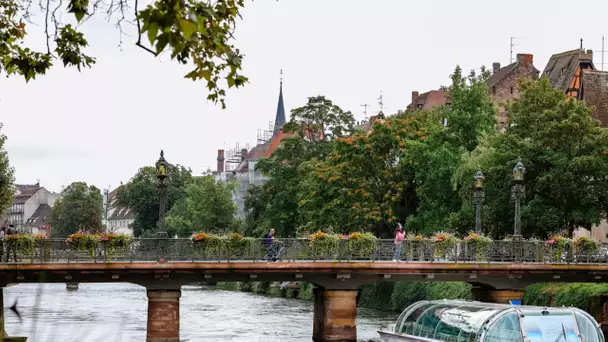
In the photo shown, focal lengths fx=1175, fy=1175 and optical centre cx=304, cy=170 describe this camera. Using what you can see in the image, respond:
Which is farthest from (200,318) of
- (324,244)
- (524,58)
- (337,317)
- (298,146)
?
(524,58)

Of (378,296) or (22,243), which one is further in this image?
(378,296)

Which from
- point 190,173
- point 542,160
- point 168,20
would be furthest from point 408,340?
point 190,173

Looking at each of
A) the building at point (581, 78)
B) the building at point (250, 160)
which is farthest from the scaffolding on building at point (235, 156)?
the building at point (581, 78)

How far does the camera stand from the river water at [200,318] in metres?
43.1

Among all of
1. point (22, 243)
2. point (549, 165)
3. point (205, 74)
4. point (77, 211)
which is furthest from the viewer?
point (77, 211)

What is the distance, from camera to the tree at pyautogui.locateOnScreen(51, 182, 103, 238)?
146500 mm

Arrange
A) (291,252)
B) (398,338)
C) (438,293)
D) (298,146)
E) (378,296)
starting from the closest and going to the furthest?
(398,338)
(291,252)
(438,293)
(378,296)
(298,146)

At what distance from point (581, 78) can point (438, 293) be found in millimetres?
20868

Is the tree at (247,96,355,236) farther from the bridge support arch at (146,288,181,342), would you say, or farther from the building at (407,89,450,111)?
the bridge support arch at (146,288,181,342)

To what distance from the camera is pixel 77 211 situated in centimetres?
14650

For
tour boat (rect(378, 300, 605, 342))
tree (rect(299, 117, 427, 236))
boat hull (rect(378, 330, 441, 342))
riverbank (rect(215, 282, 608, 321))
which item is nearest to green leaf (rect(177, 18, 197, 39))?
tour boat (rect(378, 300, 605, 342))

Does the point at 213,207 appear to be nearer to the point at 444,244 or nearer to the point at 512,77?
the point at 512,77

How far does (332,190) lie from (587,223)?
18.6 meters

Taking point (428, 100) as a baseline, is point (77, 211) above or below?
below
